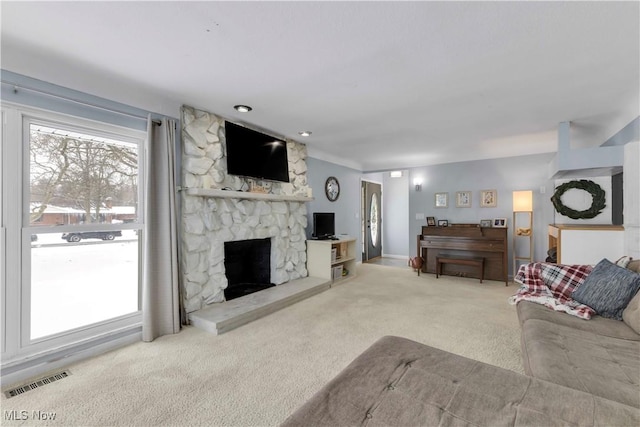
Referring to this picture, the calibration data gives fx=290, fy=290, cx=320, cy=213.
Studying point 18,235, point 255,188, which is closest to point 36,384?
point 18,235

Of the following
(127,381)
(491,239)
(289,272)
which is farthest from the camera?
(491,239)

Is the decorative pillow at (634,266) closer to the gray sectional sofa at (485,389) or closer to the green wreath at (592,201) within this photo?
the gray sectional sofa at (485,389)

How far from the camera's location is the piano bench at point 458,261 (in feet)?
15.8

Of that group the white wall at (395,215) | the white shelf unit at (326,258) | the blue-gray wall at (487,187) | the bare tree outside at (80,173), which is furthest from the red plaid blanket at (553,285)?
the white wall at (395,215)

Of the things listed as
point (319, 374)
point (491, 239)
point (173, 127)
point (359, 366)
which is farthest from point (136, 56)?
point (491, 239)

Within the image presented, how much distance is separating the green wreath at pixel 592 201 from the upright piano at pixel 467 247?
3.36 ft

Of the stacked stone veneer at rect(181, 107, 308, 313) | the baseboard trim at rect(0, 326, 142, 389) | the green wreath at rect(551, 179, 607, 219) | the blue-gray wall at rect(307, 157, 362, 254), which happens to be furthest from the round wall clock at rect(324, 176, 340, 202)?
the baseboard trim at rect(0, 326, 142, 389)

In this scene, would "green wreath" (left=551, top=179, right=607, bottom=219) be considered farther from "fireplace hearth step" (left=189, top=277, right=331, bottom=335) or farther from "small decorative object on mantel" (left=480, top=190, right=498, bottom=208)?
"fireplace hearth step" (left=189, top=277, right=331, bottom=335)

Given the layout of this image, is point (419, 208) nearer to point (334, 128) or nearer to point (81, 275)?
point (334, 128)

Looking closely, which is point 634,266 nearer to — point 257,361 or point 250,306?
point 257,361

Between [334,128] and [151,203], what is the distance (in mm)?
2343

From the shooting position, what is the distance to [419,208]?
5980 mm

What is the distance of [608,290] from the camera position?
211 centimetres

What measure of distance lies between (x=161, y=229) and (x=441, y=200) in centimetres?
493
